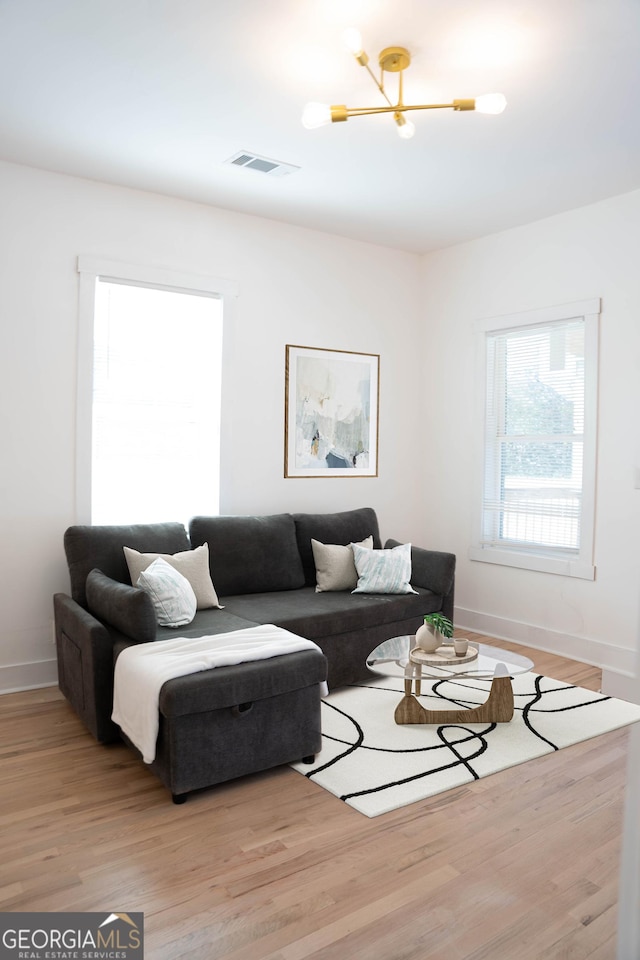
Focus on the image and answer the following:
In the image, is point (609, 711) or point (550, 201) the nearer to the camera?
point (609, 711)

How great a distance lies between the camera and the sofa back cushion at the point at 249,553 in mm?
4211

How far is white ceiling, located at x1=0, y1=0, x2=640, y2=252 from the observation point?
2500mm

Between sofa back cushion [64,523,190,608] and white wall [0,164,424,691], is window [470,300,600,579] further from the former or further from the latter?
sofa back cushion [64,523,190,608]

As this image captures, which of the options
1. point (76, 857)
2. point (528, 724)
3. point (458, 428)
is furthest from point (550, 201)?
point (76, 857)

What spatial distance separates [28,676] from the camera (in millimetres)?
3902

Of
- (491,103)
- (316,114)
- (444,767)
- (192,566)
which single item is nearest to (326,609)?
(192,566)

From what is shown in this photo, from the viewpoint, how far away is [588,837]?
242 centimetres

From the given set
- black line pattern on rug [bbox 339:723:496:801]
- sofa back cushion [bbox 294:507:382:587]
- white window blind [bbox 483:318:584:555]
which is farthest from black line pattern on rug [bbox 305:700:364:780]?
white window blind [bbox 483:318:584:555]

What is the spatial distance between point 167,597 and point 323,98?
94.8 inches

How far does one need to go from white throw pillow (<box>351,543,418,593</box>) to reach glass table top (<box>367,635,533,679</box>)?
0.75 meters

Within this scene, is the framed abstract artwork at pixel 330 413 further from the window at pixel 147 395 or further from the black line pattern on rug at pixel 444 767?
the black line pattern on rug at pixel 444 767

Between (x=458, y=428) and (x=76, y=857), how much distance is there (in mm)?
3947

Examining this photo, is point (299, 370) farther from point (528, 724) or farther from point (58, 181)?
point (528, 724)

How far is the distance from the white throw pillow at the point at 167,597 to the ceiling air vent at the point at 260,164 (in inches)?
86.7
